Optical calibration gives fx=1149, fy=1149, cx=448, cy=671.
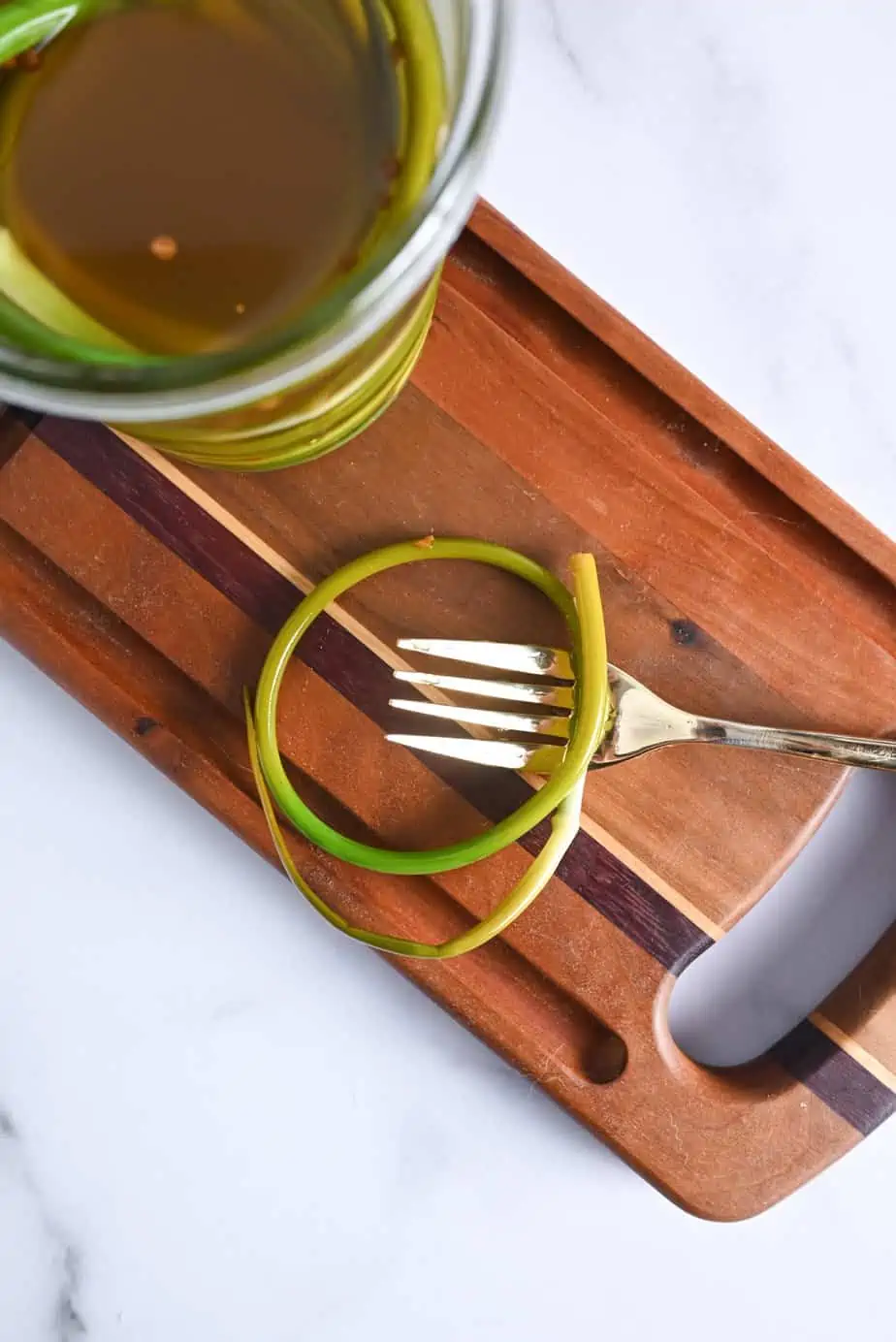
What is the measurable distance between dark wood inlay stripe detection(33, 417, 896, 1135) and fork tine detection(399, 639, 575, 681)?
0.03 m

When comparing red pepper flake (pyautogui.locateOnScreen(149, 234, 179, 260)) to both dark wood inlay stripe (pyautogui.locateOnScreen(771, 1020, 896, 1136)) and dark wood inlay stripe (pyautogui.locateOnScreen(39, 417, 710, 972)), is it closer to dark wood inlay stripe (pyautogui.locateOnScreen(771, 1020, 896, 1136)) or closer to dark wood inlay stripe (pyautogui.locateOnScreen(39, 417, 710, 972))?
dark wood inlay stripe (pyautogui.locateOnScreen(39, 417, 710, 972))

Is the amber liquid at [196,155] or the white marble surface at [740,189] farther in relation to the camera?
the white marble surface at [740,189]

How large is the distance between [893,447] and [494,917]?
314mm

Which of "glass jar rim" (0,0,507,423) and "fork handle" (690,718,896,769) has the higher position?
"glass jar rim" (0,0,507,423)

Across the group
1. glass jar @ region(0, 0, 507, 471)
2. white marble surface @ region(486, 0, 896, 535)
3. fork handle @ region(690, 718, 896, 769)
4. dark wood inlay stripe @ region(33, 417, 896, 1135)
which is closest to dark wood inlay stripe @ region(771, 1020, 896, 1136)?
dark wood inlay stripe @ region(33, 417, 896, 1135)

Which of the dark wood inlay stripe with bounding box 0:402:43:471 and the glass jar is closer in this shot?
the glass jar

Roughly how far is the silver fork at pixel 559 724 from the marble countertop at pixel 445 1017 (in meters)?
0.14

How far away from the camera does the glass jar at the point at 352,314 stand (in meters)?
0.31

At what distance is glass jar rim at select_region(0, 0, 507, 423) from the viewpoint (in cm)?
31

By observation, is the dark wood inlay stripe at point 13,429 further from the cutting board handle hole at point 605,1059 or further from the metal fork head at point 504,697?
the cutting board handle hole at point 605,1059

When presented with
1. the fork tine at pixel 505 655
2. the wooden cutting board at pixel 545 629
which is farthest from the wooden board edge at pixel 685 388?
the fork tine at pixel 505 655

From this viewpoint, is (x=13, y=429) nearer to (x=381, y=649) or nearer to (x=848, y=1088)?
(x=381, y=649)

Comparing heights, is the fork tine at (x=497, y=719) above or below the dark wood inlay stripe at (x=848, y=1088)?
above

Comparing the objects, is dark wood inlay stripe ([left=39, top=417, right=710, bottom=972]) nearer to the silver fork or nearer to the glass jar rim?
the silver fork
